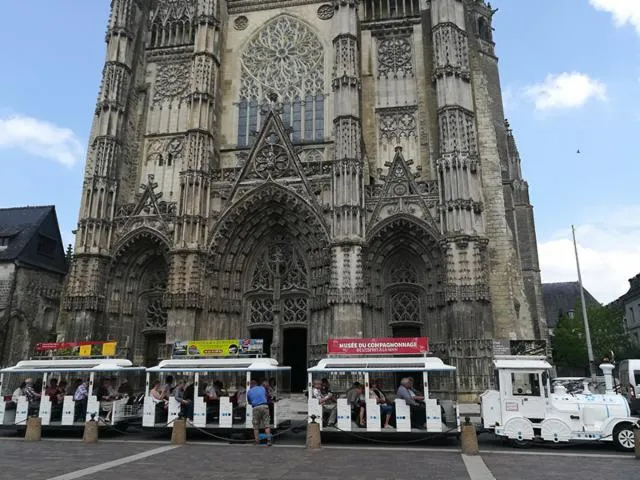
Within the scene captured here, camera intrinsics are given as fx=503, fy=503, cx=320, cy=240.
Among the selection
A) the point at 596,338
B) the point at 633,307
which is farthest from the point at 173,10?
the point at 633,307

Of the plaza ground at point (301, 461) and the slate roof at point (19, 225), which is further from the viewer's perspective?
the slate roof at point (19, 225)

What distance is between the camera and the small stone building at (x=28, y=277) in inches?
1113

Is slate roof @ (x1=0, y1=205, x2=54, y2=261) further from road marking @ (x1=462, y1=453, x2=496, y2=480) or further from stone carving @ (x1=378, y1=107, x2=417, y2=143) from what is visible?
road marking @ (x1=462, y1=453, x2=496, y2=480)

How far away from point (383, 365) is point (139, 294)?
1657 centimetres

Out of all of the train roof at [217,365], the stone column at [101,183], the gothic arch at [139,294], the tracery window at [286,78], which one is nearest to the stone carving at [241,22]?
the tracery window at [286,78]

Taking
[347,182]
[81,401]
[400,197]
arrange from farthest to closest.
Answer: [400,197] → [347,182] → [81,401]

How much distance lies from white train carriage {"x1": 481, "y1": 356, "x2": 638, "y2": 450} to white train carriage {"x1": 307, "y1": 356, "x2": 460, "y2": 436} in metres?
1.14

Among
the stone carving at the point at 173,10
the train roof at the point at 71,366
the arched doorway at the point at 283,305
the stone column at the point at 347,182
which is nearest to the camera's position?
the train roof at the point at 71,366

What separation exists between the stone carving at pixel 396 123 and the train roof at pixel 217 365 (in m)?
15.6

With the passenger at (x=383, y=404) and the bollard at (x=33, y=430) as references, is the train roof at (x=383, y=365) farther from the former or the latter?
the bollard at (x=33, y=430)

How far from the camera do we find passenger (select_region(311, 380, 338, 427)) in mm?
13320

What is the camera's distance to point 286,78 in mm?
28594

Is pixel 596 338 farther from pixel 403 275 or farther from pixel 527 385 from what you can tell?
pixel 527 385

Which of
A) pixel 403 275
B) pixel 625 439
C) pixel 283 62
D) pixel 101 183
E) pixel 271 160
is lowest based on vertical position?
pixel 625 439
